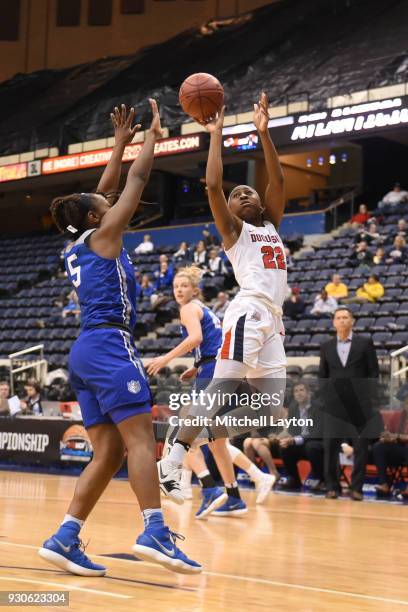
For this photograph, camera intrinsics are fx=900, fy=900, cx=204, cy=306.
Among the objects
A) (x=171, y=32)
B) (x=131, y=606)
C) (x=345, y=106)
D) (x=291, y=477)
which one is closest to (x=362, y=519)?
(x=291, y=477)

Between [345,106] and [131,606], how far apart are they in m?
19.5

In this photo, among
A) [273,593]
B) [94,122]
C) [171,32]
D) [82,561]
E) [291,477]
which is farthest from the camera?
[171,32]

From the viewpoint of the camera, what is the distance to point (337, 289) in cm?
1791

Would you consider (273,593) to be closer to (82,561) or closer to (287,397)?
(82,561)

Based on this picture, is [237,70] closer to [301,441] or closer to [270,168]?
[301,441]

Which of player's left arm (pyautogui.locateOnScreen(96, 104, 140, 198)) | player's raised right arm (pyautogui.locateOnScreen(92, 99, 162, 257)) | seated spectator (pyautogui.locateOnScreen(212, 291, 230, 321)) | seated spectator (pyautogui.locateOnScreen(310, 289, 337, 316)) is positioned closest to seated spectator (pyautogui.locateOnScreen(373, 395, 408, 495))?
player's left arm (pyautogui.locateOnScreen(96, 104, 140, 198))

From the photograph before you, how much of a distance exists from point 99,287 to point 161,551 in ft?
4.35

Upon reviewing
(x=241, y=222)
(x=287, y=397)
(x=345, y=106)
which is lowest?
(x=287, y=397)

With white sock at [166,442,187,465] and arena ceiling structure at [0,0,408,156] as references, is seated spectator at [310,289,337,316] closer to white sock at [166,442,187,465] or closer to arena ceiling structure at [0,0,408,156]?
arena ceiling structure at [0,0,408,156]

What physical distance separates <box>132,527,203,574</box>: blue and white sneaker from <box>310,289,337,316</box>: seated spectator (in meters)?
13.0

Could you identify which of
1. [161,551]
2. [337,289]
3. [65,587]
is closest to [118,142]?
[161,551]

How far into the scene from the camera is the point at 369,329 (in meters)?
16.0

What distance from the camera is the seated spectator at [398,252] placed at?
18594 millimetres

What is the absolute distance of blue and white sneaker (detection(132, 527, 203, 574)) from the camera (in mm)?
4230
